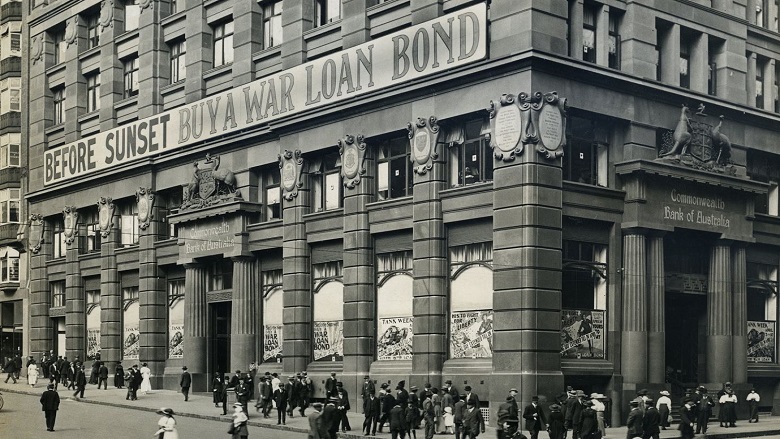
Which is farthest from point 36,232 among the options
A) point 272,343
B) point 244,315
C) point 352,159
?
point 352,159

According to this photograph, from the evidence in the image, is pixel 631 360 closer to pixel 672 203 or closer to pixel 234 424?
pixel 672 203

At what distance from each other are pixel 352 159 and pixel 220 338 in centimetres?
1416

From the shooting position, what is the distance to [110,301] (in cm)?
6044

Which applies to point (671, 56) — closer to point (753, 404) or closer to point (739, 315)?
point (739, 315)

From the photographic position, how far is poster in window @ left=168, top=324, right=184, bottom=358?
55.8 meters

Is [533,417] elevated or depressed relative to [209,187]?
depressed

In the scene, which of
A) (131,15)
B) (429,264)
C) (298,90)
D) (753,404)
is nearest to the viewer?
(429,264)

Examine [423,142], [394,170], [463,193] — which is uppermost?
[423,142]

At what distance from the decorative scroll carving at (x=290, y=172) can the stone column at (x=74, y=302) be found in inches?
811

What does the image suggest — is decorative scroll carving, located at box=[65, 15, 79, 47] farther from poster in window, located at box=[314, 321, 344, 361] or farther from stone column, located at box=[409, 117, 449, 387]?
stone column, located at box=[409, 117, 449, 387]

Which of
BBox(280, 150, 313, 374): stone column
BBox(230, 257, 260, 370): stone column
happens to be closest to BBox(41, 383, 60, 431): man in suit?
BBox(280, 150, 313, 374): stone column

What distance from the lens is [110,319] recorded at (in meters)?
60.2

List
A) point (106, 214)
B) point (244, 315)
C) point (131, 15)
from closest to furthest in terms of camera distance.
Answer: point (244, 315), point (106, 214), point (131, 15)

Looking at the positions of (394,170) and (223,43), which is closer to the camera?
(394,170)
